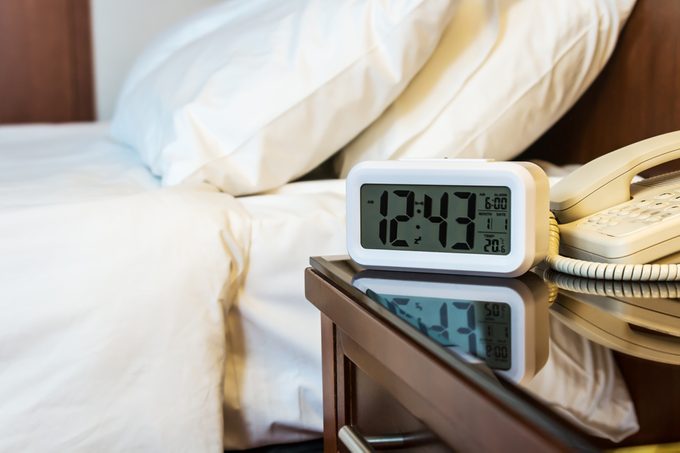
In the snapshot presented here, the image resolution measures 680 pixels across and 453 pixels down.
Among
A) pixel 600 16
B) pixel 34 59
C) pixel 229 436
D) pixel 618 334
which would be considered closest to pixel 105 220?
pixel 229 436

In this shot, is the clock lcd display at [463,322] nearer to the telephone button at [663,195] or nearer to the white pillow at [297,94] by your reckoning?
the telephone button at [663,195]

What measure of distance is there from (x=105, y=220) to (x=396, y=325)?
0.47 metres

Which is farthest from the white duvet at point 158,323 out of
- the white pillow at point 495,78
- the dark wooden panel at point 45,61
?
the dark wooden panel at point 45,61

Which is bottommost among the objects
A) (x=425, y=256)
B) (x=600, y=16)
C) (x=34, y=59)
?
(x=425, y=256)

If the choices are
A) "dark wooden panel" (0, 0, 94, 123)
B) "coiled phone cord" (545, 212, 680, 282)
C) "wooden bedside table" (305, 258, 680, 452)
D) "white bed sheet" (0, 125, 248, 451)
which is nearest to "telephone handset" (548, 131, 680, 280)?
"coiled phone cord" (545, 212, 680, 282)

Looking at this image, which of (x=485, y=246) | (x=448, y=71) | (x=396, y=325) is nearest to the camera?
(x=396, y=325)

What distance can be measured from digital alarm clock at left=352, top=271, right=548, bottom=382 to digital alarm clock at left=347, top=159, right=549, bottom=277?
18 millimetres

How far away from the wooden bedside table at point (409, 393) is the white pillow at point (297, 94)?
342mm

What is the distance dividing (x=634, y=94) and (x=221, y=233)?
627mm

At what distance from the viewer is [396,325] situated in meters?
0.47

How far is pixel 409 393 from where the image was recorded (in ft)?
1.56

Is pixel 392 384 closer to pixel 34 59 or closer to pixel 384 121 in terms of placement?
pixel 384 121

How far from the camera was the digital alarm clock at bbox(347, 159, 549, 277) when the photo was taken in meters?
0.59

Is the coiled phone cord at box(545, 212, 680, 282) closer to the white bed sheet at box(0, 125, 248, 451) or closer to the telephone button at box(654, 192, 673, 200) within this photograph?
the telephone button at box(654, 192, 673, 200)
